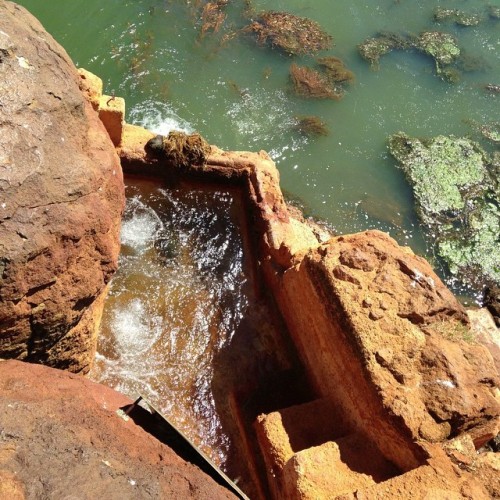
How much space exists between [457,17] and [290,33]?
324 cm

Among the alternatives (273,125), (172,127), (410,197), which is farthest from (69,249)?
(410,197)

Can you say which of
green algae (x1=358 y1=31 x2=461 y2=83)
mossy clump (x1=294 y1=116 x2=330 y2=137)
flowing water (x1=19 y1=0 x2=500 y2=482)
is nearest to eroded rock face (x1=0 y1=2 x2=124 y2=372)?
flowing water (x1=19 y1=0 x2=500 y2=482)

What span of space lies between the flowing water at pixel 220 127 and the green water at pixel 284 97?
19 millimetres

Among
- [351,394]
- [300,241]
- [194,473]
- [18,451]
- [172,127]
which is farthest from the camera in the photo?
[172,127]

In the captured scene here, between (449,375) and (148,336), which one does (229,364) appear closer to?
(148,336)

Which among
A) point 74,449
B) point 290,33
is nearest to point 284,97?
point 290,33

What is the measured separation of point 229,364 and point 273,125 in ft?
12.5

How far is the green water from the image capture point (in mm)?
6426

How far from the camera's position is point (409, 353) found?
3053mm

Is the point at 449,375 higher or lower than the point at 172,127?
higher

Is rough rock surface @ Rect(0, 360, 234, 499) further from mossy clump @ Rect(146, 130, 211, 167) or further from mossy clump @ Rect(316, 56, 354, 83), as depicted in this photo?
mossy clump @ Rect(316, 56, 354, 83)

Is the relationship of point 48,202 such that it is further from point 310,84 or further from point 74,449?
point 310,84

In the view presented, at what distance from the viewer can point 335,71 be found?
24.5 ft

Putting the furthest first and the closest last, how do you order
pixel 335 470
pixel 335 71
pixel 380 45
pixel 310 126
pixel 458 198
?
pixel 380 45 < pixel 335 71 < pixel 310 126 < pixel 458 198 < pixel 335 470
